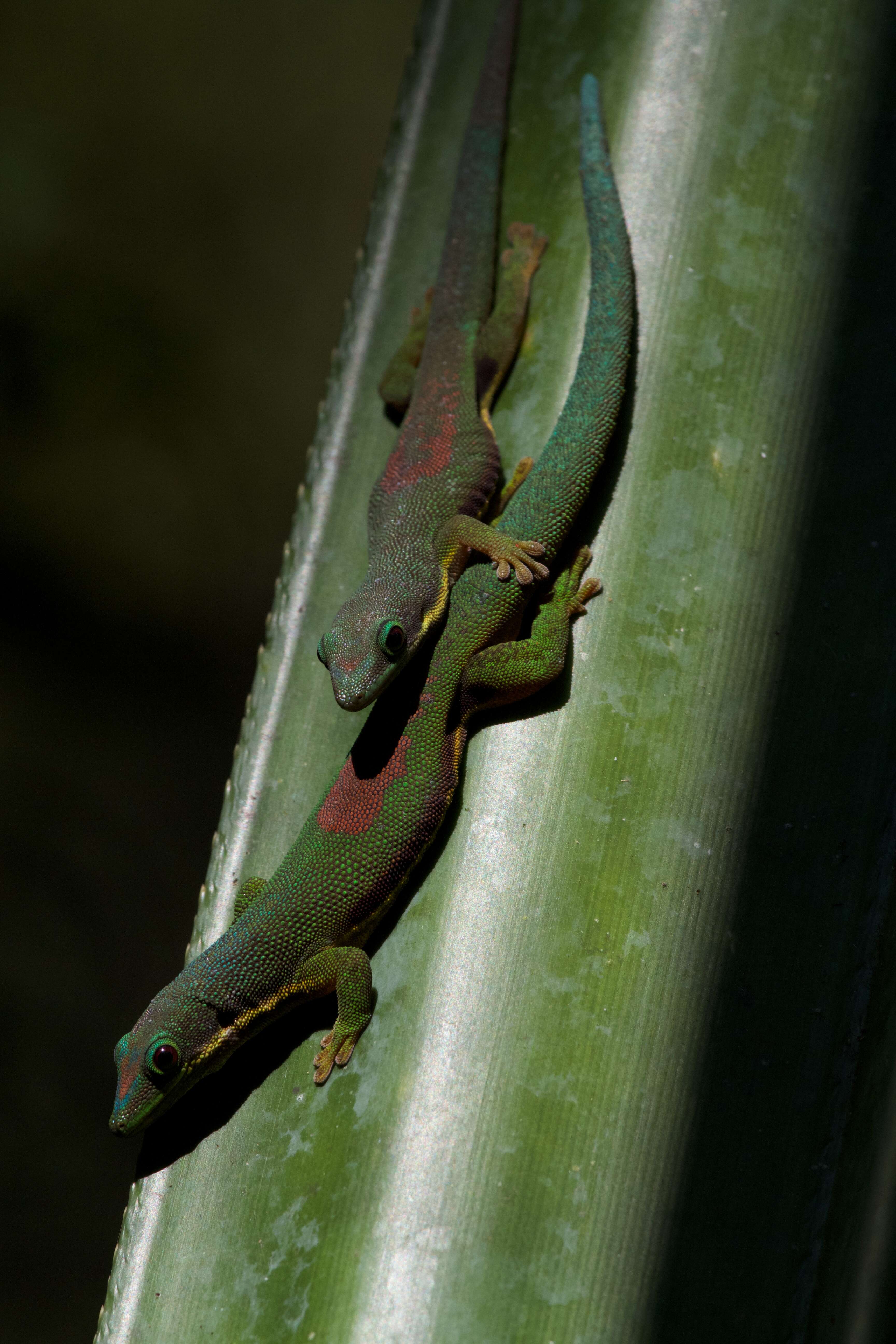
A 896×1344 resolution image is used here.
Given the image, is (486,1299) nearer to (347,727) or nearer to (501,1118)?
(501,1118)

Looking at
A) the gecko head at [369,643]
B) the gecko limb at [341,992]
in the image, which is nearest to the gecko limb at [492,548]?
the gecko head at [369,643]

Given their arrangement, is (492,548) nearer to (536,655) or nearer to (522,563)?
(522,563)

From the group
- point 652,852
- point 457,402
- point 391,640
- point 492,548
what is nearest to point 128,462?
point 457,402

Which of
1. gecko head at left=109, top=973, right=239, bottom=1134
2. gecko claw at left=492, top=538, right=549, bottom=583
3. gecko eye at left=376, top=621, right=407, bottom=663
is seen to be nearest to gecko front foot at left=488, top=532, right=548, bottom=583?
gecko claw at left=492, top=538, right=549, bottom=583

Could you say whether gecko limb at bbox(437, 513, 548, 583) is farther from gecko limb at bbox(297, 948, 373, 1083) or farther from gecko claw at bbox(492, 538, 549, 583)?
gecko limb at bbox(297, 948, 373, 1083)

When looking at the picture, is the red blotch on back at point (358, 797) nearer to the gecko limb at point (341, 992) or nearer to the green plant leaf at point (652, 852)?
the green plant leaf at point (652, 852)

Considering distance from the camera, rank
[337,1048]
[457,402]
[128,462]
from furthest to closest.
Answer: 1. [128,462]
2. [457,402]
3. [337,1048]
